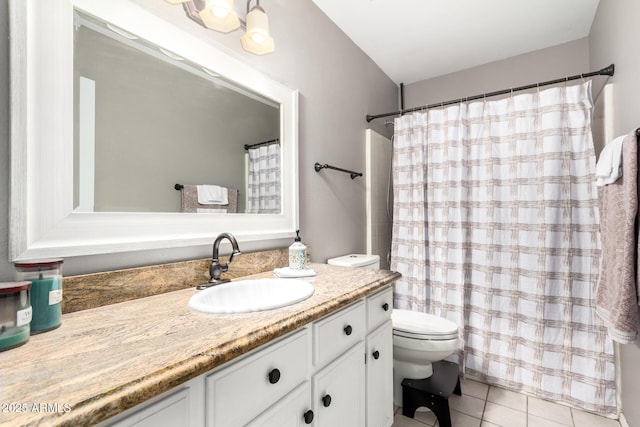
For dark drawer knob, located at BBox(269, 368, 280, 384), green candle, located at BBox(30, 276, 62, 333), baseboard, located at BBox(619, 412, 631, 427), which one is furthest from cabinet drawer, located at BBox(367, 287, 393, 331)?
baseboard, located at BBox(619, 412, 631, 427)

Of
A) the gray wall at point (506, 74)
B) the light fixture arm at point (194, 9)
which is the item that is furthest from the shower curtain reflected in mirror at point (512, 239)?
the light fixture arm at point (194, 9)

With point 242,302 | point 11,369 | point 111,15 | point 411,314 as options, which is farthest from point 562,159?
point 11,369

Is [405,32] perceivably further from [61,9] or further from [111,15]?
[61,9]

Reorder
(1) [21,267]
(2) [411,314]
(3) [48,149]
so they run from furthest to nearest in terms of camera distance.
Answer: (2) [411,314], (3) [48,149], (1) [21,267]

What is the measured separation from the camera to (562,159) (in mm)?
1830

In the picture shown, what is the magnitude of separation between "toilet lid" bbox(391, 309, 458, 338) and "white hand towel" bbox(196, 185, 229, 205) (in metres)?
1.17

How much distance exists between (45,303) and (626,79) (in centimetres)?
243

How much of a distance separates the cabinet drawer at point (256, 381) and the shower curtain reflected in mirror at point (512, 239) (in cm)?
159

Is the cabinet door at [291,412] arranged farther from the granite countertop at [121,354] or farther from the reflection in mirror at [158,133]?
the reflection in mirror at [158,133]

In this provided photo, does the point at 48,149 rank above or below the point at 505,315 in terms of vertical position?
above

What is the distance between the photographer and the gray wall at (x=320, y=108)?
4.12 feet

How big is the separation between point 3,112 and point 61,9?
35 centimetres

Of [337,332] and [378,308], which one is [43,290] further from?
[378,308]

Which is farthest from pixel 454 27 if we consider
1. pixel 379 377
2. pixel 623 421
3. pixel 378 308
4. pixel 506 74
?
pixel 623 421
